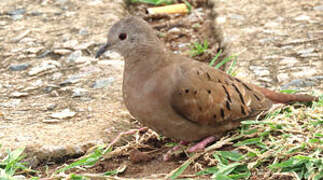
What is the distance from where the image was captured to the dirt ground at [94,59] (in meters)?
3.74

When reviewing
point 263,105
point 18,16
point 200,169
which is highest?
point 18,16

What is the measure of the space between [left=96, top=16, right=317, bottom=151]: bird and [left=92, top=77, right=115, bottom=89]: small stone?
0.91 metres

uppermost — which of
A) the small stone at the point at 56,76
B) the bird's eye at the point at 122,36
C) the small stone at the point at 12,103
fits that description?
the bird's eye at the point at 122,36

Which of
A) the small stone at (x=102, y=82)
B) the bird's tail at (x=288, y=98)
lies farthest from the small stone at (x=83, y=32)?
the bird's tail at (x=288, y=98)

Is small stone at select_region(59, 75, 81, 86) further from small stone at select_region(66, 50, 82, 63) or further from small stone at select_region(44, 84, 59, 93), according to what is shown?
small stone at select_region(66, 50, 82, 63)

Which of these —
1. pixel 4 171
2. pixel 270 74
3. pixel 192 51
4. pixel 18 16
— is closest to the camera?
pixel 4 171

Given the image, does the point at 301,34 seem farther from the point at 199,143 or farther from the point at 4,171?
the point at 4,171

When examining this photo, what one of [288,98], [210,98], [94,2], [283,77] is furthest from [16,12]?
[288,98]

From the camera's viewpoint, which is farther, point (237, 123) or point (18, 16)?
point (18, 16)

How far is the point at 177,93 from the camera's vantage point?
322 centimetres

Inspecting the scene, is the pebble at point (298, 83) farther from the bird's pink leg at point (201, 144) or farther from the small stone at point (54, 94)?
Result: the small stone at point (54, 94)

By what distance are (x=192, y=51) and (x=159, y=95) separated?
79.6 inches

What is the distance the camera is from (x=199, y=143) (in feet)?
11.4

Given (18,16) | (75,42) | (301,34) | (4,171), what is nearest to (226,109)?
(4,171)
